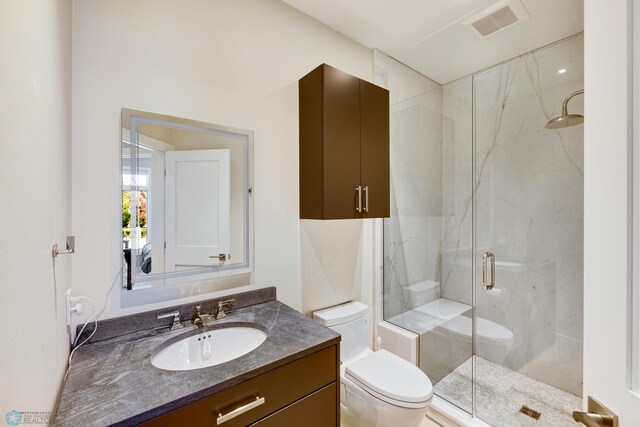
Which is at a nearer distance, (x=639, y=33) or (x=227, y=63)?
(x=639, y=33)

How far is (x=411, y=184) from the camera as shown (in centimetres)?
253

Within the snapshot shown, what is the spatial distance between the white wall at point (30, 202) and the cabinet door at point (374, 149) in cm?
148

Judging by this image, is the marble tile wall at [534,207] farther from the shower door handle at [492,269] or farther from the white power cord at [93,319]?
the white power cord at [93,319]

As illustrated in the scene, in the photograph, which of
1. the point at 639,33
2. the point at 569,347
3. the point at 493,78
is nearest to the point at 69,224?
the point at 639,33

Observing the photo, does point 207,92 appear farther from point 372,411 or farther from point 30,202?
point 372,411

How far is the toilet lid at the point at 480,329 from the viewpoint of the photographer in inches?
91.4

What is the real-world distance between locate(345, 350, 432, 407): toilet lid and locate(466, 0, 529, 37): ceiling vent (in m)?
2.37

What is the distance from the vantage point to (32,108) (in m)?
0.62

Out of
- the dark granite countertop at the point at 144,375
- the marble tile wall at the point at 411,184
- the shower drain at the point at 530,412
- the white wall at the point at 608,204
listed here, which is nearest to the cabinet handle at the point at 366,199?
the marble tile wall at the point at 411,184

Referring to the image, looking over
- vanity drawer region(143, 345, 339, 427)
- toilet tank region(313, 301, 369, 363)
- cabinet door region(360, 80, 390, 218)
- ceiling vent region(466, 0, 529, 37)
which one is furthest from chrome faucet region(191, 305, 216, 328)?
ceiling vent region(466, 0, 529, 37)

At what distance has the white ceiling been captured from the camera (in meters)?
1.82

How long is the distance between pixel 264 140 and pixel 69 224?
1011 millimetres

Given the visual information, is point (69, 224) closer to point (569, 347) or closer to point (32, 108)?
point (32, 108)

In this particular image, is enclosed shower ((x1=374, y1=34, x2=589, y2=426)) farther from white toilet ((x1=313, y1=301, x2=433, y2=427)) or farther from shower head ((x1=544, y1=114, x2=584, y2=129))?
white toilet ((x1=313, y1=301, x2=433, y2=427))
